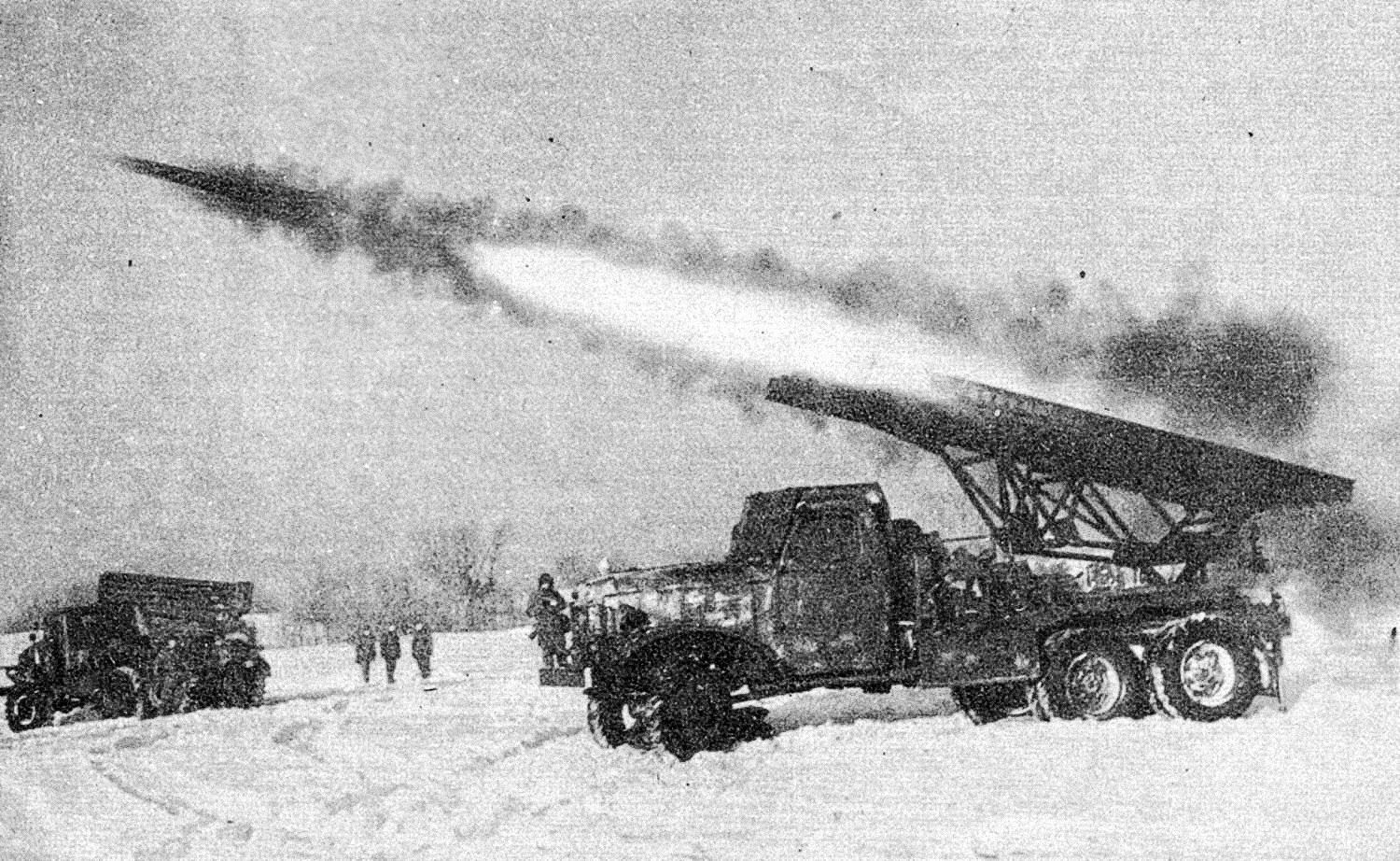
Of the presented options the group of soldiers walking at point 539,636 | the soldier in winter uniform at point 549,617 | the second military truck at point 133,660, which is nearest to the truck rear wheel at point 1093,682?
the group of soldiers walking at point 539,636

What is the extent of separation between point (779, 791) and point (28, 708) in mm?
14481

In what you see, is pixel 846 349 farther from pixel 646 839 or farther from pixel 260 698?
pixel 260 698

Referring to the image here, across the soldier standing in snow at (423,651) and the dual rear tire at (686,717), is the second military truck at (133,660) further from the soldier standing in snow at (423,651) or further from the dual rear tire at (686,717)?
the dual rear tire at (686,717)

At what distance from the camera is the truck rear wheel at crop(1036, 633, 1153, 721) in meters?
10.6

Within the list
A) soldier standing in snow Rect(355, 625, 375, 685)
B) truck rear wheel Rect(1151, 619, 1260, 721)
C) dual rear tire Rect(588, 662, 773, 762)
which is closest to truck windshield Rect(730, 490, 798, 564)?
dual rear tire Rect(588, 662, 773, 762)

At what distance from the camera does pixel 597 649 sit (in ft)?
32.7

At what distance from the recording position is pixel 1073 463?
463 inches

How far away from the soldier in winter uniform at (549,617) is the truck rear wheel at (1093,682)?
5144mm

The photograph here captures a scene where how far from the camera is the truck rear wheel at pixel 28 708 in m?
17.6

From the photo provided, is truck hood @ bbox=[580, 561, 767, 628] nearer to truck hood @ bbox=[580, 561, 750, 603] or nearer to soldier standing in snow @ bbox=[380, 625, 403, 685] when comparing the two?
truck hood @ bbox=[580, 561, 750, 603]

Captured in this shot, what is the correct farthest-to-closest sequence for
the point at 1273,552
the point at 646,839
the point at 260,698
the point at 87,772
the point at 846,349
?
the point at 260,698, the point at 1273,552, the point at 846,349, the point at 87,772, the point at 646,839

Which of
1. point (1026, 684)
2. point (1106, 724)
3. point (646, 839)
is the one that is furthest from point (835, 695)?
point (646, 839)

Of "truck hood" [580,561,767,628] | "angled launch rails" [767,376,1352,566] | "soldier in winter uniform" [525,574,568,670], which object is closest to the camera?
"truck hood" [580,561,767,628]

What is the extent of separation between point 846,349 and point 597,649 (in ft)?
15.0
